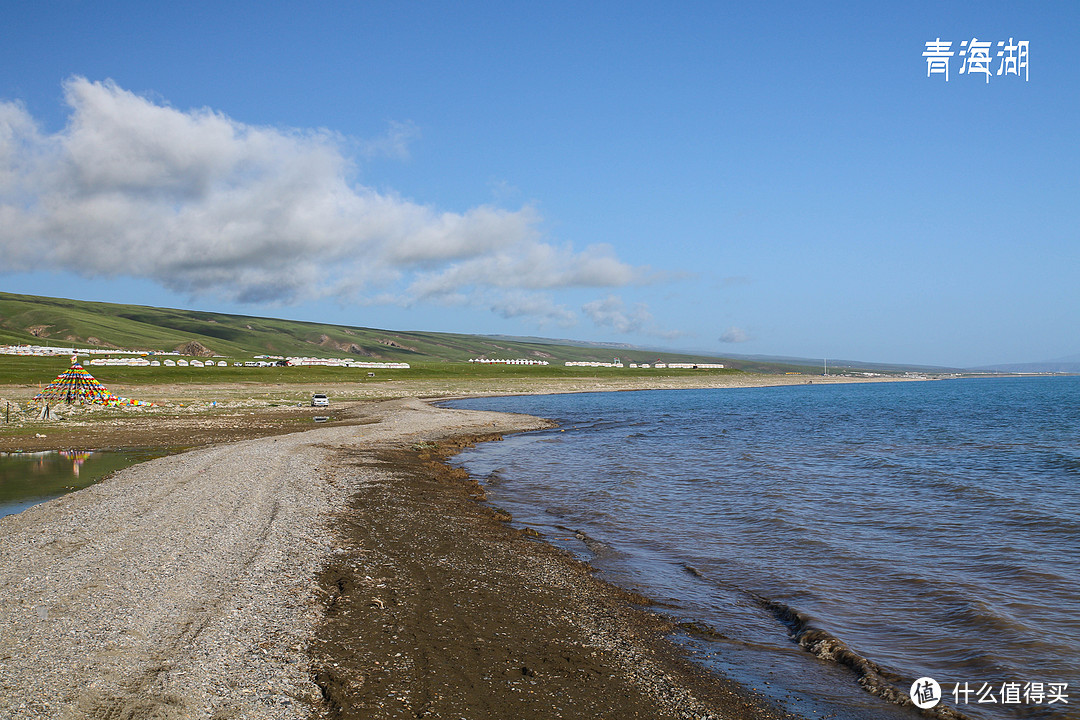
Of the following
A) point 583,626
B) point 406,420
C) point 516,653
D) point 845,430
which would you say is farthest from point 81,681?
point 845,430

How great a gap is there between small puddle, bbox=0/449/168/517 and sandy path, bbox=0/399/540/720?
54.2 inches

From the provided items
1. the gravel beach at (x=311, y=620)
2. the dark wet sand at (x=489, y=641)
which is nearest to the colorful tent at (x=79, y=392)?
the gravel beach at (x=311, y=620)

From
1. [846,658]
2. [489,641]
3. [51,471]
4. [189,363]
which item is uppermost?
[189,363]

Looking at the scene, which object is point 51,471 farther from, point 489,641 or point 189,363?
point 189,363

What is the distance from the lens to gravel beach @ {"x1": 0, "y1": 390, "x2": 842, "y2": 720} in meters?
7.87

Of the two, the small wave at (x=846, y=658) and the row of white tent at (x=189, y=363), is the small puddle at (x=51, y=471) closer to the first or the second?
the small wave at (x=846, y=658)

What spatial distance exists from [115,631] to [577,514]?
13.2 metres

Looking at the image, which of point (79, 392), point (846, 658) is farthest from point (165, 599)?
point (79, 392)

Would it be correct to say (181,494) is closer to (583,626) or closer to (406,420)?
(583,626)

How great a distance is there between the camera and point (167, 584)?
11.6 m

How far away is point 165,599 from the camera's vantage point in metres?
10.8

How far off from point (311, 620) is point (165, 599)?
270 cm

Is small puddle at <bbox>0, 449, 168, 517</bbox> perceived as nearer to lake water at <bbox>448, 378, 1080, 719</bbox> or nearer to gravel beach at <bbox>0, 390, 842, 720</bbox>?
gravel beach at <bbox>0, 390, 842, 720</bbox>

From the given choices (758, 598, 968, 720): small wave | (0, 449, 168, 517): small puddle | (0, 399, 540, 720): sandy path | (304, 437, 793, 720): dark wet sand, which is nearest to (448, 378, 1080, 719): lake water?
(758, 598, 968, 720): small wave
